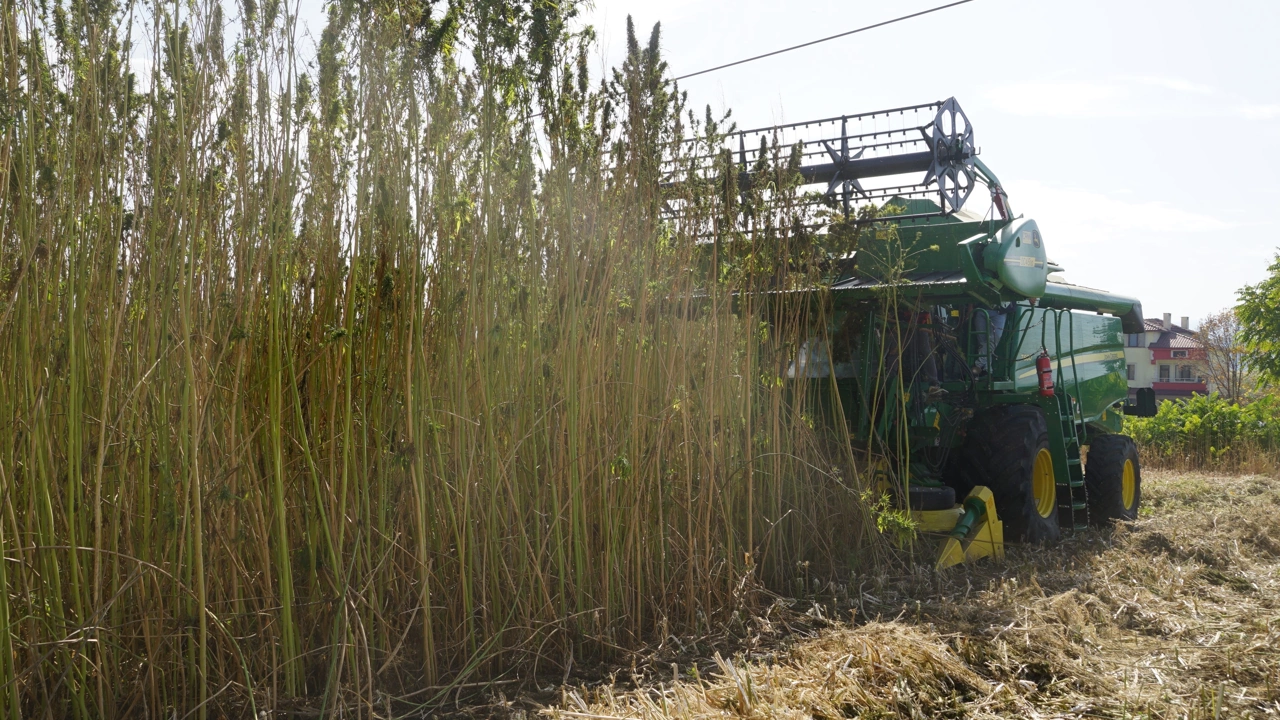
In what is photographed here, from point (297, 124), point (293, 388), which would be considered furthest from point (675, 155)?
point (293, 388)

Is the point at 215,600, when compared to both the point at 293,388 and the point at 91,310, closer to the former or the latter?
the point at 293,388

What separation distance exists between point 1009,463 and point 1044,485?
0.87 meters

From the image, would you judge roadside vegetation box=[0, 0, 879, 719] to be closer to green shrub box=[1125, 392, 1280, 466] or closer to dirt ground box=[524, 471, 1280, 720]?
dirt ground box=[524, 471, 1280, 720]

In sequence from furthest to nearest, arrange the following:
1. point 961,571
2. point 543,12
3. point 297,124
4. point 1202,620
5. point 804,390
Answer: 1. point 961,571
2. point 804,390
3. point 1202,620
4. point 543,12
5. point 297,124

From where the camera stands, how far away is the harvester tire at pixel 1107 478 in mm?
7035

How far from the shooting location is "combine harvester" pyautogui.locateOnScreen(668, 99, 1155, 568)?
17.3ft

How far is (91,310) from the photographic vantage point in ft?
8.46

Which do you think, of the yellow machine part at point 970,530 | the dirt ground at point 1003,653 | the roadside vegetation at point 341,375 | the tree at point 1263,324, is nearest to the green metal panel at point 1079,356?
the yellow machine part at point 970,530

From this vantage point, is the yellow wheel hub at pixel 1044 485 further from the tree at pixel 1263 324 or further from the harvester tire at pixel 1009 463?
the tree at pixel 1263 324

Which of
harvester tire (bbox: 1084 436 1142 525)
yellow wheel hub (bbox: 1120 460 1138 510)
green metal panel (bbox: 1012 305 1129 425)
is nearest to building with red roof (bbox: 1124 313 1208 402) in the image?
green metal panel (bbox: 1012 305 1129 425)

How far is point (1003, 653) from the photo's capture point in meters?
3.57

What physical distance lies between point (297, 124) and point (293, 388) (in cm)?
69

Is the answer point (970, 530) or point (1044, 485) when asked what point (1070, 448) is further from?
point (970, 530)

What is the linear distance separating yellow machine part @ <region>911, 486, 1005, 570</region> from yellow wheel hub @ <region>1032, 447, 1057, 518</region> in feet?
2.91
